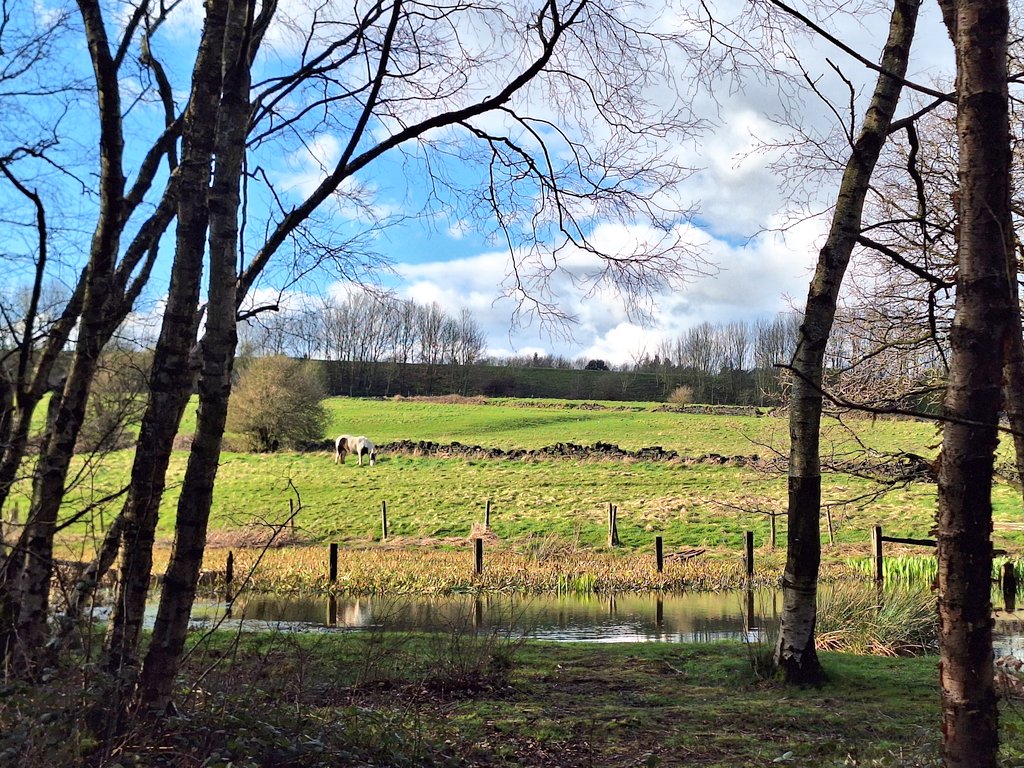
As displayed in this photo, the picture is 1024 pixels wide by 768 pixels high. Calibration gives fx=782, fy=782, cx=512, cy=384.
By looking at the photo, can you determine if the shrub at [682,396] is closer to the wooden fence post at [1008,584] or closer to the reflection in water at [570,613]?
the reflection in water at [570,613]

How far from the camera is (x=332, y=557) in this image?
1866 cm

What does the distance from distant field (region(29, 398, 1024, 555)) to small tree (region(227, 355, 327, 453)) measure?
2239mm

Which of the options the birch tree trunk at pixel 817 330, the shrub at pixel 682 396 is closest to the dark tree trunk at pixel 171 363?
the birch tree trunk at pixel 817 330

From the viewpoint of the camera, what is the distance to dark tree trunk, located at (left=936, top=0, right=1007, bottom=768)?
7.25ft

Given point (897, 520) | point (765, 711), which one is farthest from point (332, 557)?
point (897, 520)

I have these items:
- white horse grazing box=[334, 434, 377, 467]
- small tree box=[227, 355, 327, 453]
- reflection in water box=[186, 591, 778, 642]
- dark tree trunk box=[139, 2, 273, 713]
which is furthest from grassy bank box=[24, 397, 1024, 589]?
dark tree trunk box=[139, 2, 273, 713]

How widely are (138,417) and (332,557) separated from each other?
1451 cm

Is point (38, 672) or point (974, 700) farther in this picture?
point (38, 672)

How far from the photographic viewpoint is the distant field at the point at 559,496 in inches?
1025

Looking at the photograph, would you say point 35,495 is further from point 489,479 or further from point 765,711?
point 489,479

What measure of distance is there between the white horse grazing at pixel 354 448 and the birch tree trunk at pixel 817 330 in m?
34.7

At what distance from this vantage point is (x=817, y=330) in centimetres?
687

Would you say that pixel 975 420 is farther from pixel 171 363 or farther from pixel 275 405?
pixel 275 405

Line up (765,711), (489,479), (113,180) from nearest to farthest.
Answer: (765,711), (113,180), (489,479)
